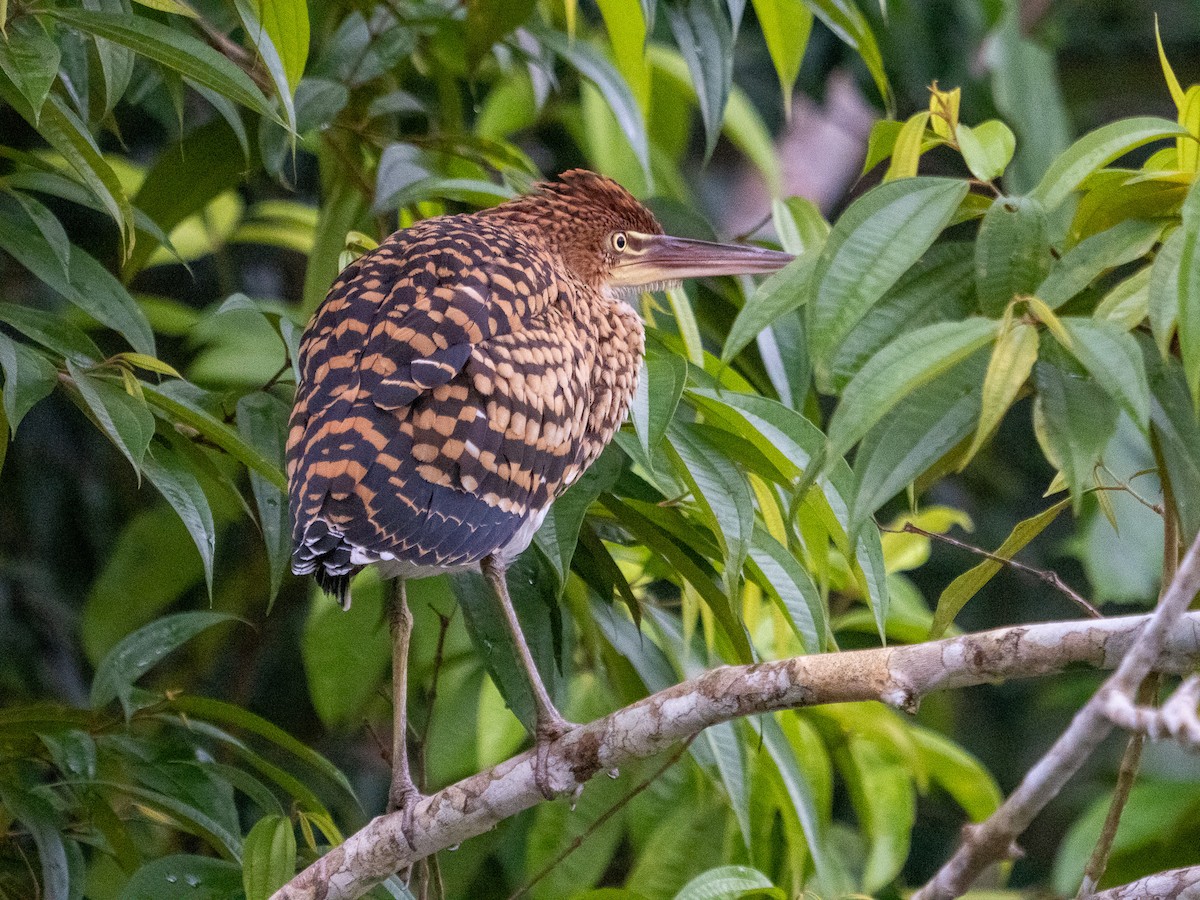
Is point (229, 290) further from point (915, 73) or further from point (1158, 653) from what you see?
point (1158, 653)

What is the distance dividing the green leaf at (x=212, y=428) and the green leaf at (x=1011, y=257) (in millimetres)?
1037

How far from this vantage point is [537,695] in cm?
226

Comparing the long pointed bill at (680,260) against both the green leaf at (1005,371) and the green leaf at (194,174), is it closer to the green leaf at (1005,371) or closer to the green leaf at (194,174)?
the green leaf at (194,174)

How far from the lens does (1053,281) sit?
5.73 feet

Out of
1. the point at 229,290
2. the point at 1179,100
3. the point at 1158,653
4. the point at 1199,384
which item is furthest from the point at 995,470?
the point at 1158,653

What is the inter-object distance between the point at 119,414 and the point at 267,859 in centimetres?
64

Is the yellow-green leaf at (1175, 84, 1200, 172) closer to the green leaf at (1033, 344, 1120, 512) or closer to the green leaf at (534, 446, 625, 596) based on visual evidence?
the green leaf at (1033, 344, 1120, 512)

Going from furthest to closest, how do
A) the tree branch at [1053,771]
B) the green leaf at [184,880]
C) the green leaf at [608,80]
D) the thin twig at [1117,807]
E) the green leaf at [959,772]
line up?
the green leaf at [959,772] → the green leaf at [608,80] → the green leaf at [184,880] → the thin twig at [1117,807] → the tree branch at [1053,771]

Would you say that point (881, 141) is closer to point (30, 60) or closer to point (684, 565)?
point (684, 565)

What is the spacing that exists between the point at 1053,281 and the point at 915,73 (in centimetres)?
266

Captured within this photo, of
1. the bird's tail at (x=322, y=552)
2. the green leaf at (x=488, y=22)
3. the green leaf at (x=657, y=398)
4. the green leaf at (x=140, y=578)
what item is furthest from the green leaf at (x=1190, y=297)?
the green leaf at (x=140, y=578)

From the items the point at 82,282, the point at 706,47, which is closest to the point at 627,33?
the point at 706,47

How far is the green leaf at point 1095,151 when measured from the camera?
5.85 feet

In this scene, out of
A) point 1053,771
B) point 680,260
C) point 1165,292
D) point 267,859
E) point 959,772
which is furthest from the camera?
point 959,772
